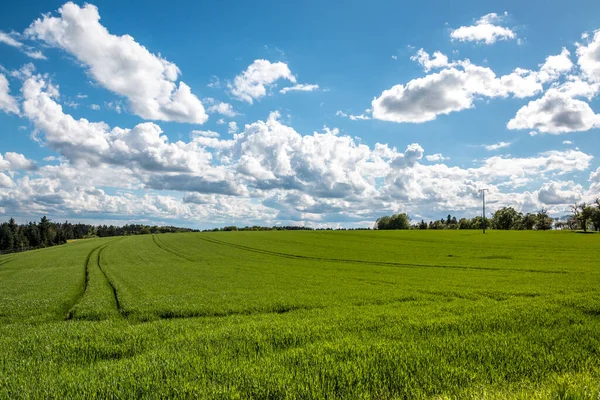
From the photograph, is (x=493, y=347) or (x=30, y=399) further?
(x=493, y=347)

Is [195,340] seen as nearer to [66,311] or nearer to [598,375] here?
[598,375]

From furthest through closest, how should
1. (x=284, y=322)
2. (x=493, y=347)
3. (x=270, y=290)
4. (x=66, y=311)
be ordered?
(x=270, y=290) → (x=66, y=311) → (x=284, y=322) → (x=493, y=347)

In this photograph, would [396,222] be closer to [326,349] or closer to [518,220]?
[518,220]

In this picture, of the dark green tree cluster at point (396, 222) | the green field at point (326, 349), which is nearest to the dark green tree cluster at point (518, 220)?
the dark green tree cluster at point (396, 222)

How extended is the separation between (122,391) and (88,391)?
0.77 m

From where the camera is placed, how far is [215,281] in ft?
92.2

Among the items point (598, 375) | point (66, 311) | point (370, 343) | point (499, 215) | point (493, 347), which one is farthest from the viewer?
point (499, 215)

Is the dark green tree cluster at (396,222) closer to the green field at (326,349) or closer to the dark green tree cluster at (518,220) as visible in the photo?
the dark green tree cluster at (518,220)

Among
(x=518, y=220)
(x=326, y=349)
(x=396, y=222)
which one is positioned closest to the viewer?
(x=326, y=349)

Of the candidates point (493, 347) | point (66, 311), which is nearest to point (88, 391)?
point (493, 347)

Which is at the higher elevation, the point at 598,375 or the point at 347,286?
the point at 598,375

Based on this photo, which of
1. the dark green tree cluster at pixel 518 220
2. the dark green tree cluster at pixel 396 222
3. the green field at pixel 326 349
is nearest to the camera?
the green field at pixel 326 349

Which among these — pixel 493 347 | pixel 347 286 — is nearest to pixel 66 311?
pixel 347 286

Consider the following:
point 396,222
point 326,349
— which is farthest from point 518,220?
point 326,349
